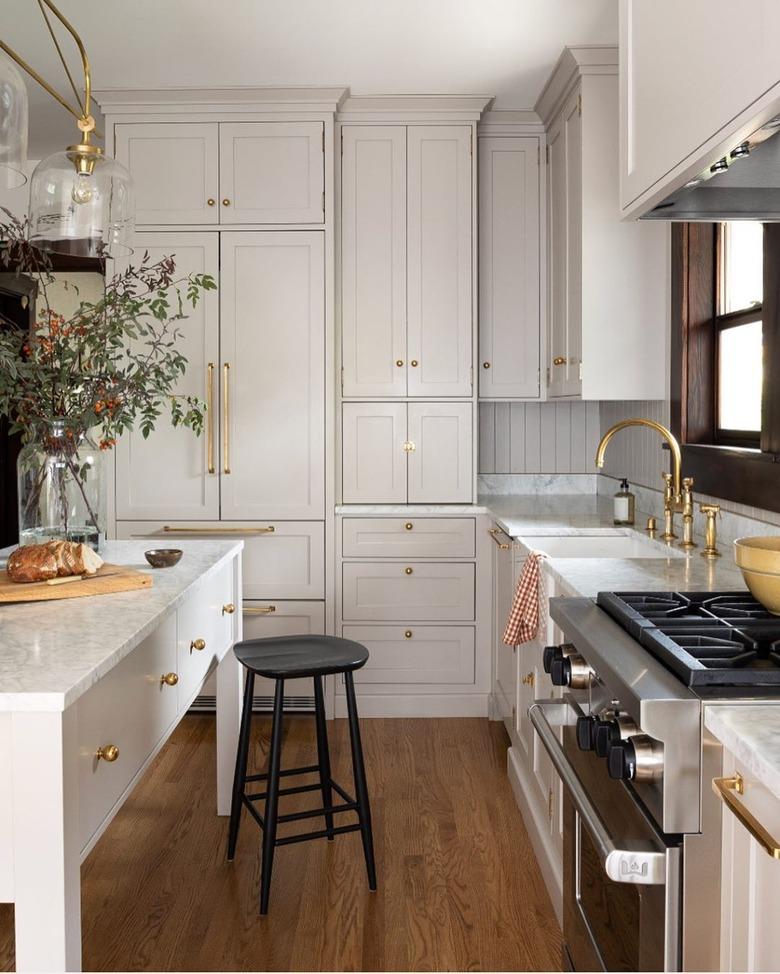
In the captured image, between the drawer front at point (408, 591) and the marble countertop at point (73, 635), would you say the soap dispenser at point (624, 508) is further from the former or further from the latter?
the marble countertop at point (73, 635)

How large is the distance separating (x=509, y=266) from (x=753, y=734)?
3.49 metres

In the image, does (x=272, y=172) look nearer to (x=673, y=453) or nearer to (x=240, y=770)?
(x=673, y=453)

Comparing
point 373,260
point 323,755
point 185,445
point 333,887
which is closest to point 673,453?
point 323,755

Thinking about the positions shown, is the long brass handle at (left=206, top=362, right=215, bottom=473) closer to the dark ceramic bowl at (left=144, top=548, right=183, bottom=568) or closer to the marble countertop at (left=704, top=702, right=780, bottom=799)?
the dark ceramic bowl at (left=144, top=548, right=183, bottom=568)

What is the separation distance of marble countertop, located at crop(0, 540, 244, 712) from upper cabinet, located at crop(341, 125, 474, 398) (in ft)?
6.24

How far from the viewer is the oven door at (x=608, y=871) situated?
127cm

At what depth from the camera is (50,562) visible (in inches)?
85.6

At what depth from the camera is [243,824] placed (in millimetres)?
3086

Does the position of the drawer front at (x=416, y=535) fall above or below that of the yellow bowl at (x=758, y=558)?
below

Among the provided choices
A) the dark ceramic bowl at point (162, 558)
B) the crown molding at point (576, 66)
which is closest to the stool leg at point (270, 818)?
the dark ceramic bowl at point (162, 558)

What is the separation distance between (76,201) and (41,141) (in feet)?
9.93

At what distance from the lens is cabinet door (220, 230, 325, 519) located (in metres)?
4.10

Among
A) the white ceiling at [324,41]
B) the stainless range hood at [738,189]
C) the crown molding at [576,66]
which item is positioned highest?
the white ceiling at [324,41]

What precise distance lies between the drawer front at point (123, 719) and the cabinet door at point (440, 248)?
235 centimetres
